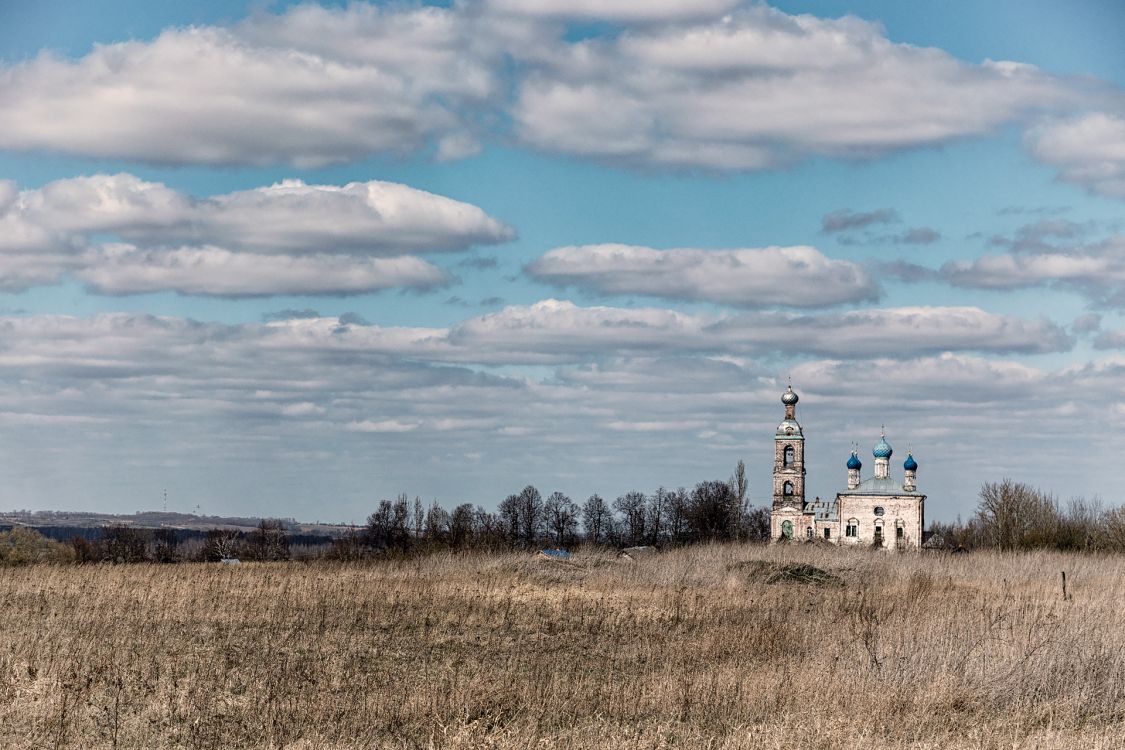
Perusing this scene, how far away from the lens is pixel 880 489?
3393 inches

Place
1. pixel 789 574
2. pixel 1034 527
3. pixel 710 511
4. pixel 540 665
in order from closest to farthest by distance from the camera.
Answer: pixel 540 665
pixel 789 574
pixel 1034 527
pixel 710 511


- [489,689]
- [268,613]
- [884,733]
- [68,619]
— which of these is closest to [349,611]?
[268,613]

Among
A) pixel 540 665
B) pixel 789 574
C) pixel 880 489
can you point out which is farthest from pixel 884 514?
pixel 540 665

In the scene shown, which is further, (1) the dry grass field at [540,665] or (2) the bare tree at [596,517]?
(2) the bare tree at [596,517]

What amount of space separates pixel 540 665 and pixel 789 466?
74830mm

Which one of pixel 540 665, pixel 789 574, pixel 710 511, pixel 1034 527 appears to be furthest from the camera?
pixel 710 511

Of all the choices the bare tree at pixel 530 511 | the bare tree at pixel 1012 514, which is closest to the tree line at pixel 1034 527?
the bare tree at pixel 1012 514

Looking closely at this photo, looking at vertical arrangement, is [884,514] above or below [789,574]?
above

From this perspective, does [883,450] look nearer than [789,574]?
No

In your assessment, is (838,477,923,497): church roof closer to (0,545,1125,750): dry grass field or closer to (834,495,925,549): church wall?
(834,495,925,549): church wall

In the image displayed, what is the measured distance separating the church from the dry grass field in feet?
194

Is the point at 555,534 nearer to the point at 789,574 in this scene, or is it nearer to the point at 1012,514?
the point at 1012,514

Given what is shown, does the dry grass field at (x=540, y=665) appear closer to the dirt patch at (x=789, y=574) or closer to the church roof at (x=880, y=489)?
the dirt patch at (x=789, y=574)

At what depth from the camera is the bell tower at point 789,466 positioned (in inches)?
3479
